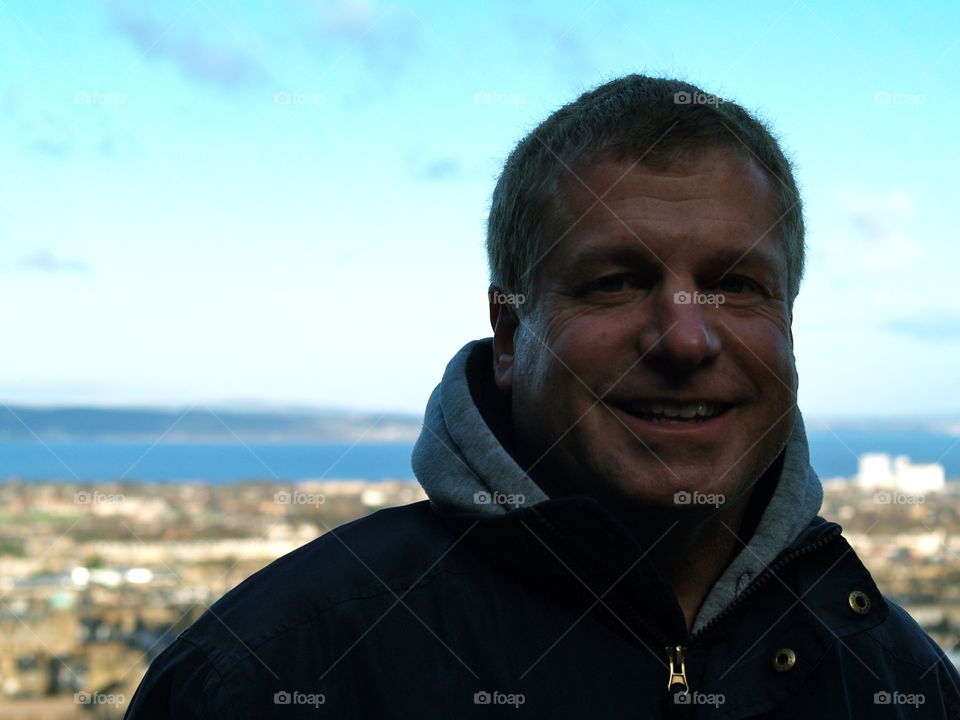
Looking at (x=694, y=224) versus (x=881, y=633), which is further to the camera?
(x=881, y=633)

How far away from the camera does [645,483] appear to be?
1.54m

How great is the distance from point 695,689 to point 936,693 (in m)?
0.58

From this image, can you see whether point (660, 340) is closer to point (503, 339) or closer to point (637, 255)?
point (637, 255)

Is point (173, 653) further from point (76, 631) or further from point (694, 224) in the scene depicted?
point (76, 631)

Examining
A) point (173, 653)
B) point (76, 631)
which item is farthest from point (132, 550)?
point (173, 653)

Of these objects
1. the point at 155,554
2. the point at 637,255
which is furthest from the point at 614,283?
the point at 155,554

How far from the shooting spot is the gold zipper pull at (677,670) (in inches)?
57.4

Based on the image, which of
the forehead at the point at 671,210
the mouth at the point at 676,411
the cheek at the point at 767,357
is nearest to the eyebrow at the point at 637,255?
the forehead at the point at 671,210

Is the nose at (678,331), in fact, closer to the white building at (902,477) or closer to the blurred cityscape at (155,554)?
the blurred cityscape at (155,554)

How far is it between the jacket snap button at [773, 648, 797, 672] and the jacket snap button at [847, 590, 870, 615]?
16 cm

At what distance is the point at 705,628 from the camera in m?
1.55

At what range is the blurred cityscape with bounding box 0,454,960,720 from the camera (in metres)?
4.30

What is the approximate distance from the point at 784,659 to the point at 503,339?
0.74 m

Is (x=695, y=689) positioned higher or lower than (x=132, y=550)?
lower
